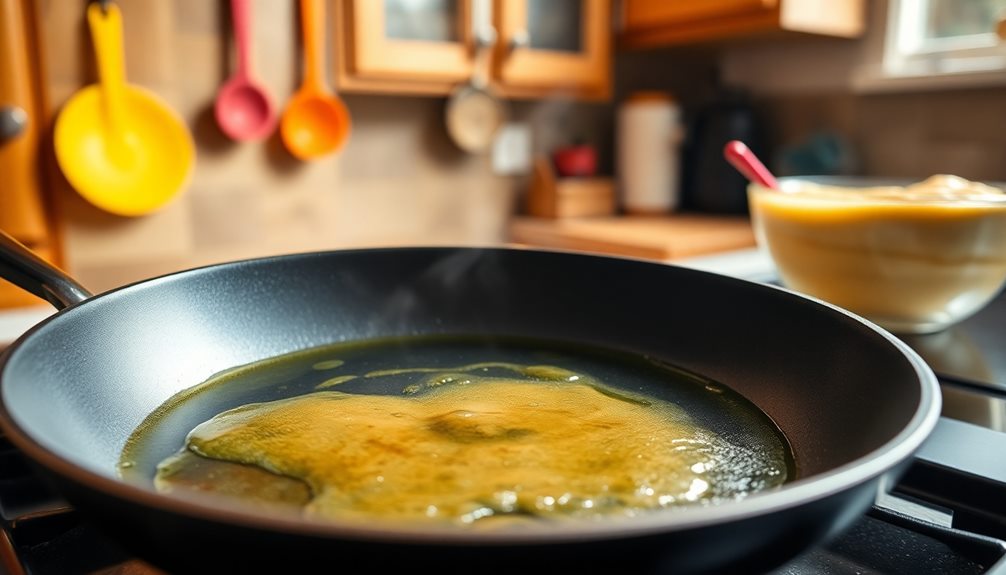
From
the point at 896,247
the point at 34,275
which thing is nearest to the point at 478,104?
the point at 896,247

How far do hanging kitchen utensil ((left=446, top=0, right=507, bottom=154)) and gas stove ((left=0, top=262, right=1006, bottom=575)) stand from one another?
1.27m

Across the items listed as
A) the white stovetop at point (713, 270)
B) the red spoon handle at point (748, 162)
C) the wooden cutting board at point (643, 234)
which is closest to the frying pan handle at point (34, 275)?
the white stovetop at point (713, 270)

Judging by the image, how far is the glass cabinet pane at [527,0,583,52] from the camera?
167 cm

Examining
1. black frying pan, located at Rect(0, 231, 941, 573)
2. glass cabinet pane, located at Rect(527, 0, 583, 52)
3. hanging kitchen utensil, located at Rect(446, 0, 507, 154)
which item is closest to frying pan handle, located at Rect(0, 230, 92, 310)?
black frying pan, located at Rect(0, 231, 941, 573)

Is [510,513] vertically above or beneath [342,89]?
beneath

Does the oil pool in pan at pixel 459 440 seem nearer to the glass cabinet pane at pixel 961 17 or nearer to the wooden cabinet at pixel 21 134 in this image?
the wooden cabinet at pixel 21 134

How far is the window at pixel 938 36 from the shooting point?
1481 mm

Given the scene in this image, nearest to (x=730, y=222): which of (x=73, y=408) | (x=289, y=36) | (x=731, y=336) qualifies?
(x=289, y=36)

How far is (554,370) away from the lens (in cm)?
58

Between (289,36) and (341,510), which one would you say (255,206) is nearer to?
(289,36)

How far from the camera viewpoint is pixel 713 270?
0.92 metres

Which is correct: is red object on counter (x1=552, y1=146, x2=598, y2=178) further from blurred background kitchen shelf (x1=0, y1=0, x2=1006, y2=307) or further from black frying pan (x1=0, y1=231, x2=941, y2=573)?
black frying pan (x1=0, y1=231, x2=941, y2=573)

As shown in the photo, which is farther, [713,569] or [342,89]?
[342,89]

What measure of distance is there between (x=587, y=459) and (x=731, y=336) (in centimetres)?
22
